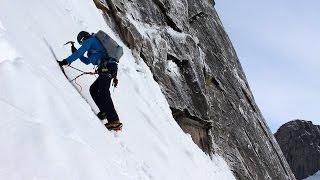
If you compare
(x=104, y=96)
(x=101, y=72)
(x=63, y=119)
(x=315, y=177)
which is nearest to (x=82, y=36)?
(x=101, y=72)

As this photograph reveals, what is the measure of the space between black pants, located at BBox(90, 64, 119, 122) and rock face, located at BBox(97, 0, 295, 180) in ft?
26.0

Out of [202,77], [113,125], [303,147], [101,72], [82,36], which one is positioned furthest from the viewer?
[303,147]

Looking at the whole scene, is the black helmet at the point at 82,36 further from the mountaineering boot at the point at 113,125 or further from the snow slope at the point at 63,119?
the mountaineering boot at the point at 113,125

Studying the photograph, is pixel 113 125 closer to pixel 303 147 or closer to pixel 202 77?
pixel 202 77

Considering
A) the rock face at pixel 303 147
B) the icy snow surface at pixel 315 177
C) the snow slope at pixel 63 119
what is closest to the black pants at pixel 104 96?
the snow slope at pixel 63 119

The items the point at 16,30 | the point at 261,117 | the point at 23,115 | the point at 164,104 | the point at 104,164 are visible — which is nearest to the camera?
the point at 23,115

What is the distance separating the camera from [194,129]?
1923 cm

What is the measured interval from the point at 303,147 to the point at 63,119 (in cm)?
8366

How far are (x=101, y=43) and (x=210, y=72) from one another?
47.7ft

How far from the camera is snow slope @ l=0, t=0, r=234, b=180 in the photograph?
5.36 meters

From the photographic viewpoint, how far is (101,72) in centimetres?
930

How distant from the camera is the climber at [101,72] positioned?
29.8 ft

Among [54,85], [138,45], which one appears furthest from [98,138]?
[138,45]

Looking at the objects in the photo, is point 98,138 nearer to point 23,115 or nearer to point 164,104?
point 23,115
